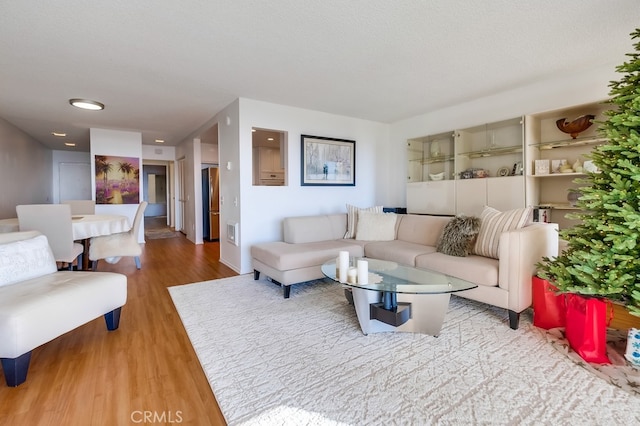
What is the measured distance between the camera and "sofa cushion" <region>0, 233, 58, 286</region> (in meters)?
2.05

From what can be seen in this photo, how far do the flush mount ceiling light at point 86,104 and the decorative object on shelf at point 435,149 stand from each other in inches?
193

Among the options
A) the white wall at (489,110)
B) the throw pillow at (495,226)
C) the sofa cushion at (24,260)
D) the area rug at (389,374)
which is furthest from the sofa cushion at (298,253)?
the white wall at (489,110)

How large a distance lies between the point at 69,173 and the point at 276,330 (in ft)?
31.3

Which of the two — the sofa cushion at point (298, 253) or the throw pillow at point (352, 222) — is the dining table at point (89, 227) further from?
the throw pillow at point (352, 222)

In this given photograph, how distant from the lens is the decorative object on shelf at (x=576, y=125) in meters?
3.17

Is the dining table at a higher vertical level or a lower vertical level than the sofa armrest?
higher

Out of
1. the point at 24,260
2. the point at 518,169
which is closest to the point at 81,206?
the point at 24,260

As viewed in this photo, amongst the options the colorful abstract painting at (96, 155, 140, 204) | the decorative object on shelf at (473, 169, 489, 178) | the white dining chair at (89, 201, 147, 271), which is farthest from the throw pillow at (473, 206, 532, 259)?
the colorful abstract painting at (96, 155, 140, 204)

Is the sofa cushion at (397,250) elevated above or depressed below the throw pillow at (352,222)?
below

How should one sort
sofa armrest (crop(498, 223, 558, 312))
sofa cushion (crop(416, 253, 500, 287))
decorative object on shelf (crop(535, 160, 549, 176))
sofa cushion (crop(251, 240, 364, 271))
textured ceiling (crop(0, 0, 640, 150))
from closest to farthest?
1. textured ceiling (crop(0, 0, 640, 150))
2. sofa armrest (crop(498, 223, 558, 312))
3. sofa cushion (crop(416, 253, 500, 287))
4. sofa cushion (crop(251, 240, 364, 271))
5. decorative object on shelf (crop(535, 160, 549, 176))

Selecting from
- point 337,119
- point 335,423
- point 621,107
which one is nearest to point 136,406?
point 335,423

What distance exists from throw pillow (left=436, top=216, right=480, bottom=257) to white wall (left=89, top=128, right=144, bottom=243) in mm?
6083

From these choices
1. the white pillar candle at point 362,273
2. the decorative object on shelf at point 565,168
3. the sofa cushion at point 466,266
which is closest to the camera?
the white pillar candle at point 362,273

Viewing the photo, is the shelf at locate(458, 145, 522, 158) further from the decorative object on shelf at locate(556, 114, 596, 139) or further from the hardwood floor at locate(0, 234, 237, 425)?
the hardwood floor at locate(0, 234, 237, 425)
